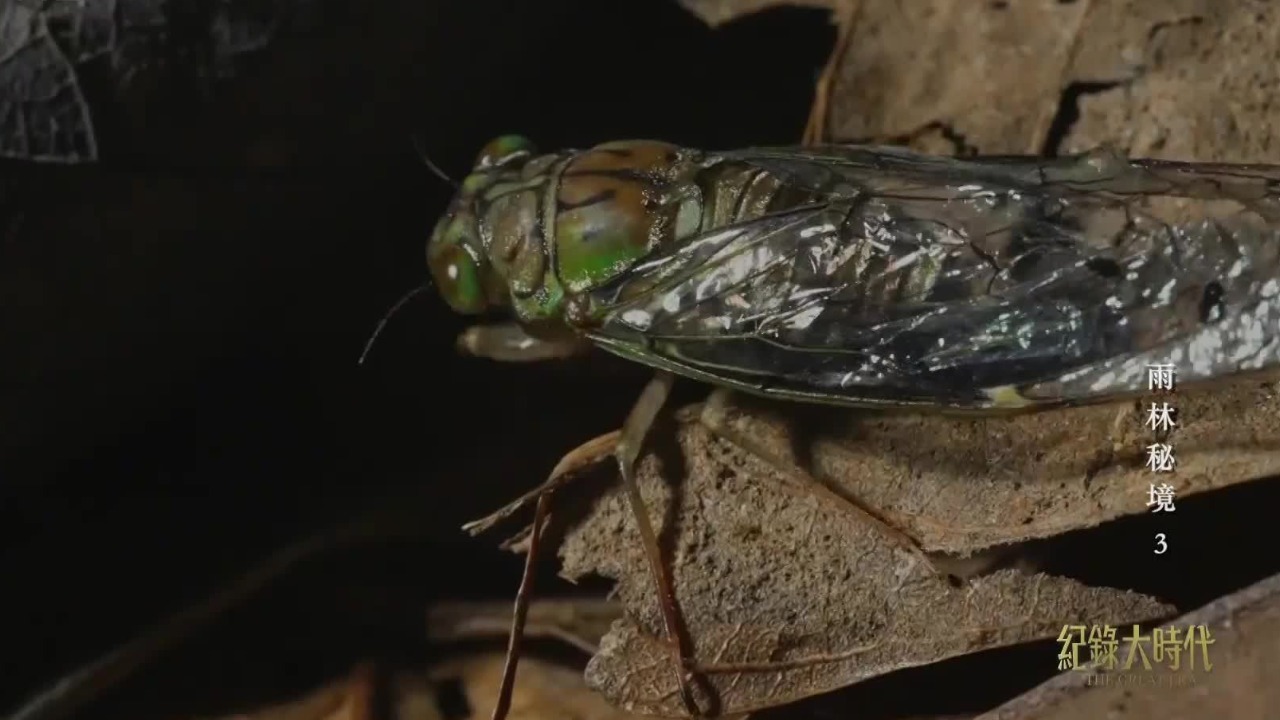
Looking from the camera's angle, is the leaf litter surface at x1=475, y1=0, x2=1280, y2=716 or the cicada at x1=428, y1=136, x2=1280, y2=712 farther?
the cicada at x1=428, y1=136, x2=1280, y2=712

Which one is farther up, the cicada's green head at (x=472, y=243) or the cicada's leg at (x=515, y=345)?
the cicada's green head at (x=472, y=243)

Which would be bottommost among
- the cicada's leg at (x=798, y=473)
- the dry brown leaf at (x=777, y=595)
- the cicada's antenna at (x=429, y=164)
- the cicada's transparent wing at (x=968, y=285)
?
the dry brown leaf at (x=777, y=595)

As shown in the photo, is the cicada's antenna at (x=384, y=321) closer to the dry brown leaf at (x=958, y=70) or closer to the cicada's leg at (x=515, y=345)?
the cicada's leg at (x=515, y=345)

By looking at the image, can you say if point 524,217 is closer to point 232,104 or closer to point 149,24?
point 232,104

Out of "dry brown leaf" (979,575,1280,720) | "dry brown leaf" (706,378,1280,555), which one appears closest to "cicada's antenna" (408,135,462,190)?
"dry brown leaf" (706,378,1280,555)

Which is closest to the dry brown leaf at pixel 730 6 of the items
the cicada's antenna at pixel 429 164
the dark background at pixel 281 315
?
the dark background at pixel 281 315

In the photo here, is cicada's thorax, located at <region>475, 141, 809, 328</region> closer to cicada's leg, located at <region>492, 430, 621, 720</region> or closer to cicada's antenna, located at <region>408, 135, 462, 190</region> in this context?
cicada's antenna, located at <region>408, 135, 462, 190</region>
